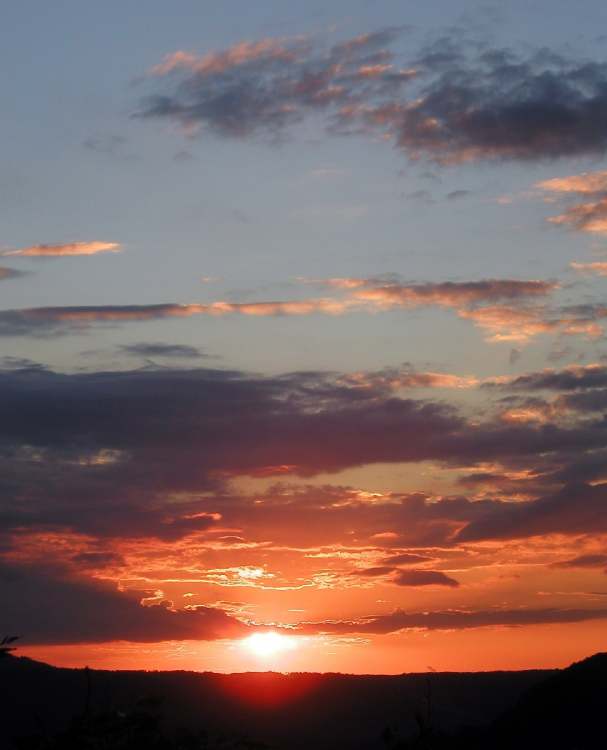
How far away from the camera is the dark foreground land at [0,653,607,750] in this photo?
77625 mm

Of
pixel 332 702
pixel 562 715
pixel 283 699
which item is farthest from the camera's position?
pixel 283 699

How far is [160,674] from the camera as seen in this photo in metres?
129

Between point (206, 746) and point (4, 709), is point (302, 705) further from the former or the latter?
point (206, 746)

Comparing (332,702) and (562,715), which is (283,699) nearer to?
(332,702)

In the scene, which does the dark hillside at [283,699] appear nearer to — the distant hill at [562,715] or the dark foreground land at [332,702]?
the dark foreground land at [332,702]

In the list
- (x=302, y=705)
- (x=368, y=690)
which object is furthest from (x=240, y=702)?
(x=368, y=690)

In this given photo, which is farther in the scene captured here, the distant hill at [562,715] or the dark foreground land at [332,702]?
the dark foreground land at [332,702]

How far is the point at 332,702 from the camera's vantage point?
121438 millimetres

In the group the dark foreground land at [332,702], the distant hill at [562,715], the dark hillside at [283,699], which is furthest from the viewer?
the dark hillside at [283,699]

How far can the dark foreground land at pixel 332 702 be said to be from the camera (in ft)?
255

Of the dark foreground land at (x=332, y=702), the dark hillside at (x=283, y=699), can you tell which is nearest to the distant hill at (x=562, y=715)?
the dark foreground land at (x=332, y=702)

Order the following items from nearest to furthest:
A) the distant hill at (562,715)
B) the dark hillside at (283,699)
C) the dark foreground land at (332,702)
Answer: the distant hill at (562,715) → the dark foreground land at (332,702) → the dark hillside at (283,699)

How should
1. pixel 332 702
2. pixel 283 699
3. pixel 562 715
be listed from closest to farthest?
1. pixel 562 715
2. pixel 332 702
3. pixel 283 699

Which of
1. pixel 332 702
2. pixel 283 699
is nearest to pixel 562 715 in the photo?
pixel 332 702
